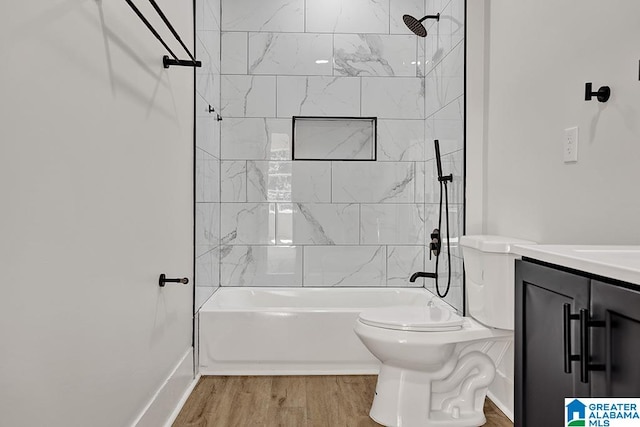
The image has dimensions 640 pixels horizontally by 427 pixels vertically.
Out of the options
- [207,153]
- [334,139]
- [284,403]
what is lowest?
[284,403]

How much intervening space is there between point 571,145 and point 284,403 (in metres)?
1.77

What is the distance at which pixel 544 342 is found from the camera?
1.33 metres

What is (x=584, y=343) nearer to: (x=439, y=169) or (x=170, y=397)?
(x=170, y=397)

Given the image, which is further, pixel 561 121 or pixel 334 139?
pixel 334 139

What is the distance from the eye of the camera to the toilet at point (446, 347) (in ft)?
7.73

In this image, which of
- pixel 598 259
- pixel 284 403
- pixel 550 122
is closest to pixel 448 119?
pixel 550 122

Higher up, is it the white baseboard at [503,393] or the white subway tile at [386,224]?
the white subway tile at [386,224]

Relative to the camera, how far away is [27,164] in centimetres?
120

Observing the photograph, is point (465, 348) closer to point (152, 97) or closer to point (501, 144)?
point (501, 144)

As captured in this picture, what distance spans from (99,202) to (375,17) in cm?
305

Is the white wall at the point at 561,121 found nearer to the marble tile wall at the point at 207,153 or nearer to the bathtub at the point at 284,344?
the bathtub at the point at 284,344

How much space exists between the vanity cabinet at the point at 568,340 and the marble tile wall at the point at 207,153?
2057mm

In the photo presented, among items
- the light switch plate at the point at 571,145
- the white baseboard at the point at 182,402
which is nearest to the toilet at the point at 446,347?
the light switch plate at the point at 571,145

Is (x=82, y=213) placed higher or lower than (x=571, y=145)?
lower
